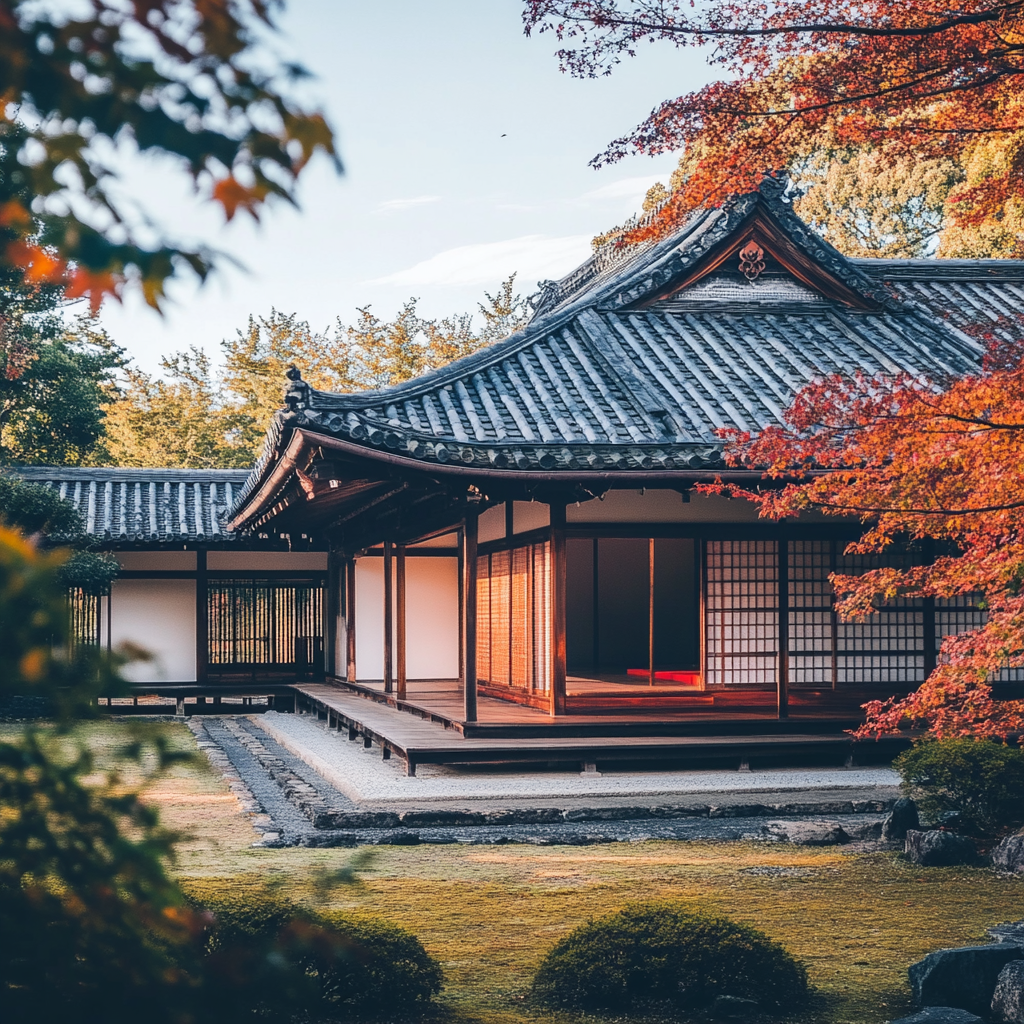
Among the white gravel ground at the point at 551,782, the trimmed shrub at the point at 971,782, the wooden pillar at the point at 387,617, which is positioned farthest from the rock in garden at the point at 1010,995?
the wooden pillar at the point at 387,617

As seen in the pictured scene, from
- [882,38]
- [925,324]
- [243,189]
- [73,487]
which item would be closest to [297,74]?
[243,189]

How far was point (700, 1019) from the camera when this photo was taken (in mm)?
5004

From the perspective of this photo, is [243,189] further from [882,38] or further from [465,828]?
[465,828]

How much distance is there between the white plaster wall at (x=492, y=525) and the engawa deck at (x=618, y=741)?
239 cm

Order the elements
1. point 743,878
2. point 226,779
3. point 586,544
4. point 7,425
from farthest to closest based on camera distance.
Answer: point 7,425
point 586,544
point 226,779
point 743,878

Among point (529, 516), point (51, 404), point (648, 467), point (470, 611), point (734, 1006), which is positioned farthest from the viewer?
point (51, 404)

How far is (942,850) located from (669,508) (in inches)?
203

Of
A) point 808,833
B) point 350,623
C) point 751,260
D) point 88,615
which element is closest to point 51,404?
point 88,615

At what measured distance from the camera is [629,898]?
7.16m

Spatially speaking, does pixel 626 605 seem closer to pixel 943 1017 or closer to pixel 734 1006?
pixel 734 1006

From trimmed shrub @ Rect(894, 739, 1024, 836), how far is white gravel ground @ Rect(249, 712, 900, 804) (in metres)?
2.04

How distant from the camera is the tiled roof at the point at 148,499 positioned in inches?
862

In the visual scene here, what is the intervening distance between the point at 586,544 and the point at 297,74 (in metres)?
18.0

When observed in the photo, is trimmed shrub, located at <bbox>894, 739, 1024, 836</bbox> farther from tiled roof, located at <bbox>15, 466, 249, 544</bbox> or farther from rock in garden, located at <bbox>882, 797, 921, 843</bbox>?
tiled roof, located at <bbox>15, 466, 249, 544</bbox>
